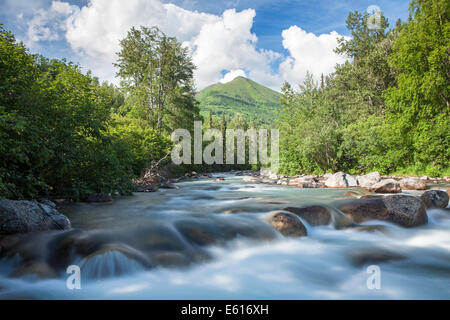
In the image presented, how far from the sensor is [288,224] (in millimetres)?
6148

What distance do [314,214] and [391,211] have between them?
2.01m

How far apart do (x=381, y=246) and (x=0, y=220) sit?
7430 mm

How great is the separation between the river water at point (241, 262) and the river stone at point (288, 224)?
15 centimetres

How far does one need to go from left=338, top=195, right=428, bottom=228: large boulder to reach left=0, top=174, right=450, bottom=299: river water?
9.2 inches

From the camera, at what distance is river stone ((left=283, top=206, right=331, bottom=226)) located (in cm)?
675

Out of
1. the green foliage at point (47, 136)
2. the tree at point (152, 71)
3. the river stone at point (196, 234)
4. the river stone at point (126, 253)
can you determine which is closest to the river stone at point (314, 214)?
the river stone at point (196, 234)

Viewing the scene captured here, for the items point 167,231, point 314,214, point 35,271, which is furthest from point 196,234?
point 314,214

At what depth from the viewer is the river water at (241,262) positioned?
3.81m

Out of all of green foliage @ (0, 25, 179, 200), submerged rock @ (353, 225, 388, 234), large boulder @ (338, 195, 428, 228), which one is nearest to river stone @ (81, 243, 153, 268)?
green foliage @ (0, 25, 179, 200)

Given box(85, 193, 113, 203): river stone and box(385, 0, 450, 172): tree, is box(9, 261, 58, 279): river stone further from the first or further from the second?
box(385, 0, 450, 172): tree

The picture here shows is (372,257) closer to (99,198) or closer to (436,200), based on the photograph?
(436,200)
